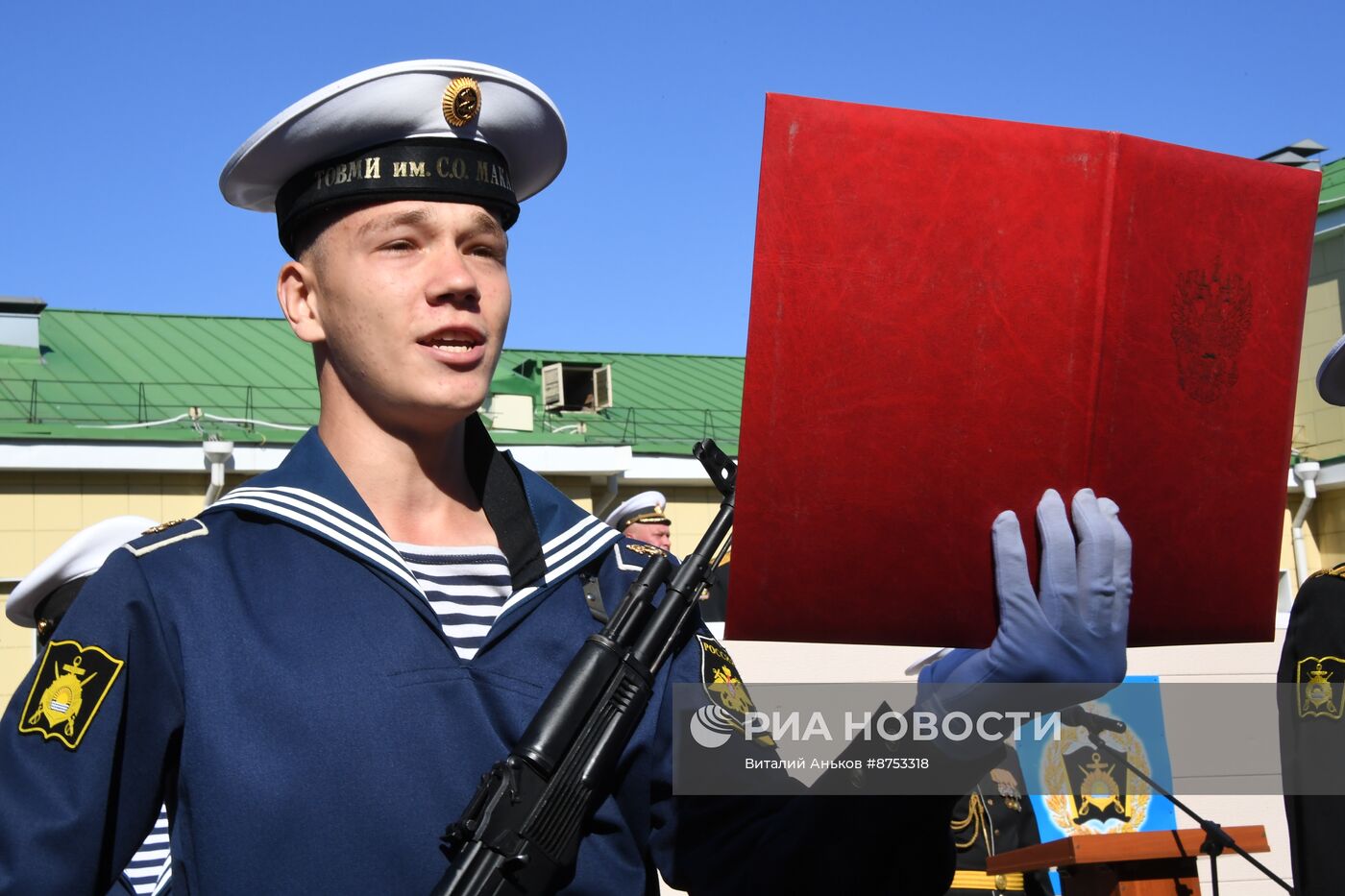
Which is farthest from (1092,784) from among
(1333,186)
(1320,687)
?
(1333,186)

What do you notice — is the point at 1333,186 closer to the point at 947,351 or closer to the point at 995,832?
the point at 995,832

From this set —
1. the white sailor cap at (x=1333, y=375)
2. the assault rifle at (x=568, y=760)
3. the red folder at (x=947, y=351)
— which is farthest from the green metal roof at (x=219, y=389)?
the red folder at (x=947, y=351)

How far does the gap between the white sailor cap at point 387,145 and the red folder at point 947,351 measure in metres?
0.79

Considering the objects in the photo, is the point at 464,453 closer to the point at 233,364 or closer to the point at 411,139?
the point at 411,139

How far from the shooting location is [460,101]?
254cm

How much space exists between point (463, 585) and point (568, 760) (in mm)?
380

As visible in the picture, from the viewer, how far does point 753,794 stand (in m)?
2.36

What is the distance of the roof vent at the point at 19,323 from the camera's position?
1659 centimetres

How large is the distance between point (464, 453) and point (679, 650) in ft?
1.67

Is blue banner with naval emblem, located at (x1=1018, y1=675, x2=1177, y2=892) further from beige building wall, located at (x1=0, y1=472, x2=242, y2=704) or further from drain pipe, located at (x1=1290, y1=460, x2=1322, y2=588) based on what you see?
drain pipe, located at (x1=1290, y1=460, x2=1322, y2=588)

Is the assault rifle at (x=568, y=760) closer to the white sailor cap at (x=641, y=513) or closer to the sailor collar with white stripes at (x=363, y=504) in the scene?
the sailor collar with white stripes at (x=363, y=504)

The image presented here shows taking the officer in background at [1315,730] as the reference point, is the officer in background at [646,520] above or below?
below

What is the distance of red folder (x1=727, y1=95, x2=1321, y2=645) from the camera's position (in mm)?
1921

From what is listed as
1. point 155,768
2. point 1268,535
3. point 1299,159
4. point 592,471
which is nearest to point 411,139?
point 155,768
